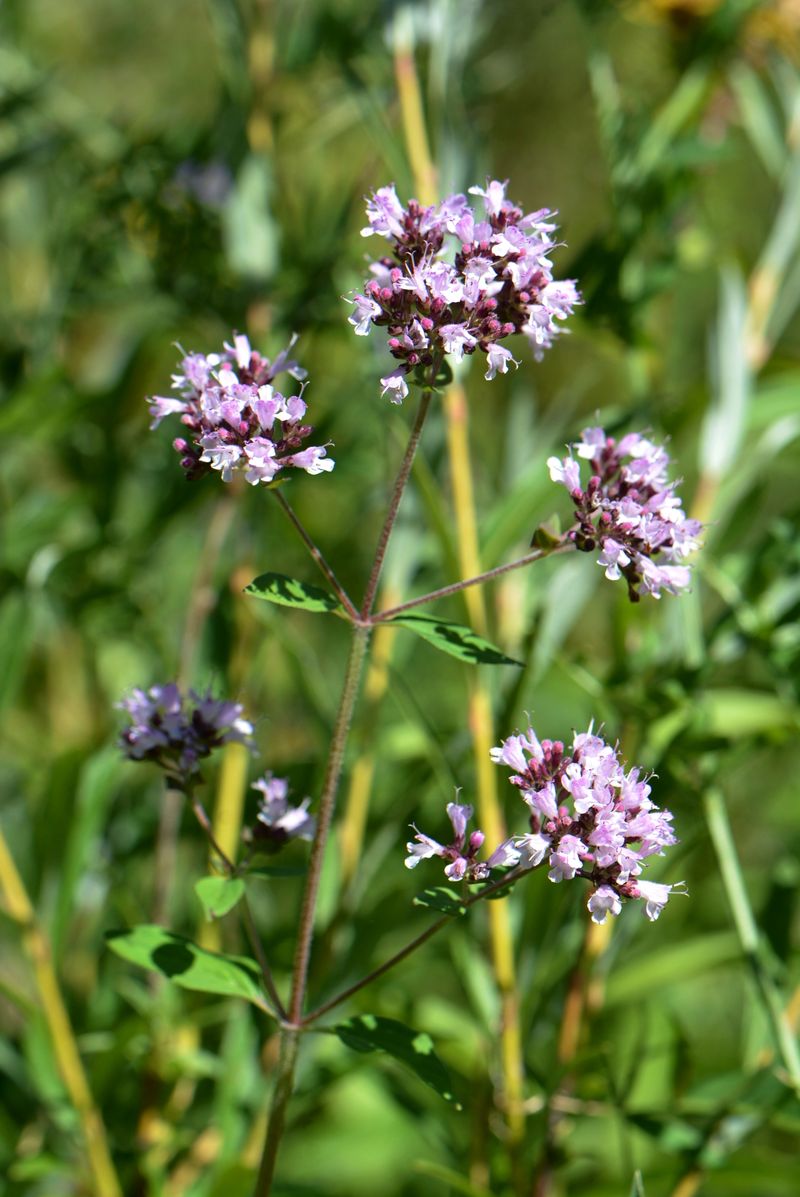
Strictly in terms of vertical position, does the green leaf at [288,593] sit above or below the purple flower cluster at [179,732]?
above

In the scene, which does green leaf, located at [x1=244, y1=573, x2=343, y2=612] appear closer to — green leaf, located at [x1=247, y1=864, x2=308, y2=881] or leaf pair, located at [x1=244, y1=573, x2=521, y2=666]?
leaf pair, located at [x1=244, y1=573, x2=521, y2=666]

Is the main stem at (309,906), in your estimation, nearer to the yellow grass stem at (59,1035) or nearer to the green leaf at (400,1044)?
the green leaf at (400,1044)

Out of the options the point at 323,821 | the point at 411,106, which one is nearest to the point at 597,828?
the point at 323,821

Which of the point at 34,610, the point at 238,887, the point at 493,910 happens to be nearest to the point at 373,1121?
the point at 493,910

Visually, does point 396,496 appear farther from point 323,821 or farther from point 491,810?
point 491,810

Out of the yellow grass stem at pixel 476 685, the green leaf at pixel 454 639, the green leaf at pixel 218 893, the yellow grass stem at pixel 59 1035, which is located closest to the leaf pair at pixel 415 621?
the green leaf at pixel 454 639

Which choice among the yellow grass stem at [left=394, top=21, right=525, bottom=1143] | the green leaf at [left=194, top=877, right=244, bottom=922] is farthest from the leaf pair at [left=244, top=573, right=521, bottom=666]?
the yellow grass stem at [left=394, top=21, right=525, bottom=1143]

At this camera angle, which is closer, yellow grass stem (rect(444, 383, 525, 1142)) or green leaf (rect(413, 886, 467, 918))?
green leaf (rect(413, 886, 467, 918))
